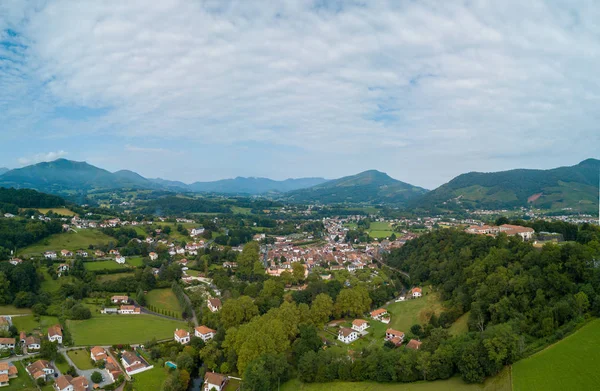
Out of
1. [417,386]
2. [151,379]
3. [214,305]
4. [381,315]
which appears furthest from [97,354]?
[381,315]

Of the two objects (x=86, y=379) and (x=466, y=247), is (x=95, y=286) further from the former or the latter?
(x=466, y=247)

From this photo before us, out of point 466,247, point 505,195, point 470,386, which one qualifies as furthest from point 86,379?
point 505,195

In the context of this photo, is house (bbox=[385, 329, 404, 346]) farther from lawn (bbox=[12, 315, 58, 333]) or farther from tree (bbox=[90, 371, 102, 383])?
lawn (bbox=[12, 315, 58, 333])

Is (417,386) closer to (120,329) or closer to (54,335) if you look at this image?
(120,329)

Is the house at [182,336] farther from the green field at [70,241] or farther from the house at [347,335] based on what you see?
the green field at [70,241]

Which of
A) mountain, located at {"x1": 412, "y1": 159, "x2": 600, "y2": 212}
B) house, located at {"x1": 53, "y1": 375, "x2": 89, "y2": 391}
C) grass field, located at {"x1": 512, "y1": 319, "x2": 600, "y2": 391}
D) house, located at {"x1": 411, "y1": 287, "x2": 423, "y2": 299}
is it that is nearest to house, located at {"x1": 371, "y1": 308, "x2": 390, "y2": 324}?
house, located at {"x1": 411, "y1": 287, "x2": 423, "y2": 299}

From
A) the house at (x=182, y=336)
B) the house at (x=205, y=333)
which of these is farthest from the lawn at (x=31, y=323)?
the house at (x=205, y=333)
